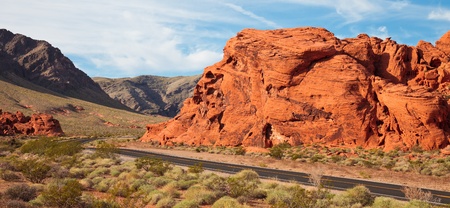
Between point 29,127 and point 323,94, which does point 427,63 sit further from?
point 29,127

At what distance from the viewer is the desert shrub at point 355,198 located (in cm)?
1359

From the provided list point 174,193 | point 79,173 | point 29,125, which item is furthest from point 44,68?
point 174,193

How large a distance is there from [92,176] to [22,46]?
593 ft

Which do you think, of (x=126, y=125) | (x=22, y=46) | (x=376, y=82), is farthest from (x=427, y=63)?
(x=22, y=46)

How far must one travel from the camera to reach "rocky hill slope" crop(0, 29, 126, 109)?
160 metres

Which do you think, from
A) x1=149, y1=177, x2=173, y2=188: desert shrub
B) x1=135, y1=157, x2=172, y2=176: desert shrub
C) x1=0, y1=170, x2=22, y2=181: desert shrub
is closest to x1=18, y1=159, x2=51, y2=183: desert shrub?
x1=0, y1=170, x2=22, y2=181: desert shrub

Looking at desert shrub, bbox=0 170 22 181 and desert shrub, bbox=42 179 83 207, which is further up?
desert shrub, bbox=42 179 83 207

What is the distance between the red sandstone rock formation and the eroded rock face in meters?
34.8

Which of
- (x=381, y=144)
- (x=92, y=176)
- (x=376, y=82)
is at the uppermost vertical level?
(x=376, y=82)

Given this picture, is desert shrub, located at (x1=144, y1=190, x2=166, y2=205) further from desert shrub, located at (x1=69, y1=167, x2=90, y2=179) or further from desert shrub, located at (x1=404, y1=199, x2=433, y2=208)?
desert shrub, located at (x1=404, y1=199, x2=433, y2=208)

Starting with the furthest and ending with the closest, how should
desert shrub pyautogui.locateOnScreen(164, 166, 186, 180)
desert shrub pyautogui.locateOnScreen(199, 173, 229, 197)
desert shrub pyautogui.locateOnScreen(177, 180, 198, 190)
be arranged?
desert shrub pyautogui.locateOnScreen(164, 166, 186, 180) → desert shrub pyautogui.locateOnScreen(177, 180, 198, 190) → desert shrub pyautogui.locateOnScreen(199, 173, 229, 197)

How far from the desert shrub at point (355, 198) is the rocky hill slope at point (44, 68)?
156203mm

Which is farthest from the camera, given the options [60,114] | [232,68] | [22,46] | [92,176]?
[22,46]

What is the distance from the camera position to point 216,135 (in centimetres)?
5097
